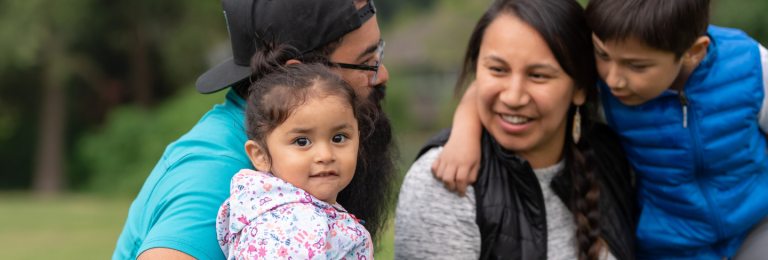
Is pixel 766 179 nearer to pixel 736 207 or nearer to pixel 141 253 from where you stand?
pixel 736 207

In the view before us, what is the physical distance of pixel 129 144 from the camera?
17969 millimetres

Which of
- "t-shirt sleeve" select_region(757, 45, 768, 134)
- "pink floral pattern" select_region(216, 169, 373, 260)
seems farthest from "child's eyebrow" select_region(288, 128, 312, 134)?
"t-shirt sleeve" select_region(757, 45, 768, 134)

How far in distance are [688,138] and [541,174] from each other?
610mm

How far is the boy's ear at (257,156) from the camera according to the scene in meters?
1.91

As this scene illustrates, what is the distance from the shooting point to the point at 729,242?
106 inches

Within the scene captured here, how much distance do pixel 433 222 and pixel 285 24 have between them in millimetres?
1014

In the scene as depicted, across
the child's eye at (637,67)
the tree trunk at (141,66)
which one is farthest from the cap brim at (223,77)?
the tree trunk at (141,66)

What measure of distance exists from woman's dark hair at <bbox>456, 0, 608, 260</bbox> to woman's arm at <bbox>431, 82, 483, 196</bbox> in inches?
11.8

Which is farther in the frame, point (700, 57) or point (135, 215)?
point (700, 57)

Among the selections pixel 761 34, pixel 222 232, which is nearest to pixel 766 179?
pixel 222 232

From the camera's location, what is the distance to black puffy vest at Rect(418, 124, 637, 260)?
254 centimetres

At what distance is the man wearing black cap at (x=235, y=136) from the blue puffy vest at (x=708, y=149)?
113 centimetres

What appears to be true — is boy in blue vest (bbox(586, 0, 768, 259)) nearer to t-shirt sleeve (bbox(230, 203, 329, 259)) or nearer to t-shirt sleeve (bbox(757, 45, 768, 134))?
t-shirt sleeve (bbox(757, 45, 768, 134))

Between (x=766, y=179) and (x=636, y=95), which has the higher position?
(x=636, y=95)
